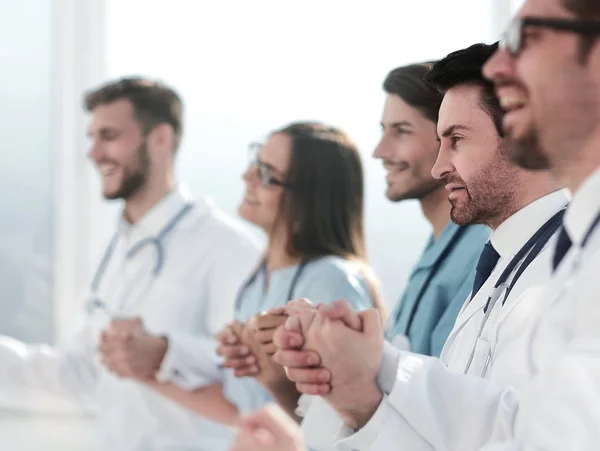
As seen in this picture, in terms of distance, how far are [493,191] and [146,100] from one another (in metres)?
2.60

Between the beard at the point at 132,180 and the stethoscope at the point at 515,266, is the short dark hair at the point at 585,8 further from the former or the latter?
the beard at the point at 132,180

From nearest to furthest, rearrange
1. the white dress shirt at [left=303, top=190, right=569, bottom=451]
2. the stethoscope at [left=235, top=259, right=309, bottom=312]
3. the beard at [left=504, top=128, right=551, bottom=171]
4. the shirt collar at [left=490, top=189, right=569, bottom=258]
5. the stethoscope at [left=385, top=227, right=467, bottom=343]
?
the beard at [left=504, top=128, right=551, bottom=171], the white dress shirt at [left=303, top=190, right=569, bottom=451], the shirt collar at [left=490, top=189, right=569, bottom=258], the stethoscope at [left=385, top=227, right=467, bottom=343], the stethoscope at [left=235, top=259, right=309, bottom=312]

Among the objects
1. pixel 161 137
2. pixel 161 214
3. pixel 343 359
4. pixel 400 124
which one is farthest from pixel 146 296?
pixel 343 359

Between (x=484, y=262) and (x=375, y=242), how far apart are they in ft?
7.83

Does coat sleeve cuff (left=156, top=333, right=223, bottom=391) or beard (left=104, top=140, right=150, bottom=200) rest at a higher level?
beard (left=104, top=140, right=150, bottom=200)

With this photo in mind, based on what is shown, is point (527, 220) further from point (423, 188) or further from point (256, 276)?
point (256, 276)

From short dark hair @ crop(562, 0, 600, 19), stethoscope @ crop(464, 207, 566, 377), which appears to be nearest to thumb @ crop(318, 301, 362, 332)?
stethoscope @ crop(464, 207, 566, 377)

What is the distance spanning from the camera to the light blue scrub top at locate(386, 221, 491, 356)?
2088 mm

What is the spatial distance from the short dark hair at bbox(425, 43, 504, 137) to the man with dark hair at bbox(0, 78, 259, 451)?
1727 mm

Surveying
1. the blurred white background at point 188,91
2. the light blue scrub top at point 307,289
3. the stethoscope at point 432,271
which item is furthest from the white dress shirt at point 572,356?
the blurred white background at point 188,91

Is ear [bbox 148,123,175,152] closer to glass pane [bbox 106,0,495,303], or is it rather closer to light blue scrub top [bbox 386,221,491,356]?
glass pane [bbox 106,0,495,303]

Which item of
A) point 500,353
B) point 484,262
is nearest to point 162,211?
point 484,262

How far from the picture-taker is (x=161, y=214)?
3.78 meters

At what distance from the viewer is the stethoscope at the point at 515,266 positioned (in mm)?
1556
